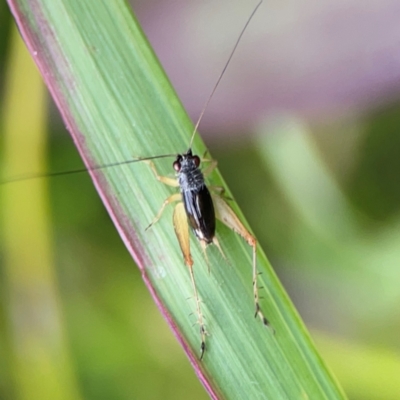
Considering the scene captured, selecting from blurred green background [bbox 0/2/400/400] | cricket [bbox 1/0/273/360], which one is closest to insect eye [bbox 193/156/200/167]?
cricket [bbox 1/0/273/360]

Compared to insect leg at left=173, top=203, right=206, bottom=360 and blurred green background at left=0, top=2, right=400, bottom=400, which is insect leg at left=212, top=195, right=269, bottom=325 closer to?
insect leg at left=173, top=203, right=206, bottom=360

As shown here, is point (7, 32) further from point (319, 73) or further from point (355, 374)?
point (355, 374)

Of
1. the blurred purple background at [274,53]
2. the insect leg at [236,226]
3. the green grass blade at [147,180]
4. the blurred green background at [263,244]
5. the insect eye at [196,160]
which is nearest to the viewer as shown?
the green grass blade at [147,180]

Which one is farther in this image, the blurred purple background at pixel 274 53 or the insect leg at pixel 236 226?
the blurred purple background at pixel 274 53

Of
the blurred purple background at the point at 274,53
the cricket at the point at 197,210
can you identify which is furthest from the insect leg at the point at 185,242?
the blurred purple background at the point at 274,53

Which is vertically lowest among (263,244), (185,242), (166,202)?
(185,242)

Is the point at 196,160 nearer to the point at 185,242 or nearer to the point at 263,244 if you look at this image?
the point at 185,242

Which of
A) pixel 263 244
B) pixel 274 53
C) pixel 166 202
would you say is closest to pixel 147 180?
pixel 166 202

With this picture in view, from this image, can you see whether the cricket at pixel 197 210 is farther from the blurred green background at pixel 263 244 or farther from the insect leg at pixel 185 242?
the blurred green background at pixel 263 244
